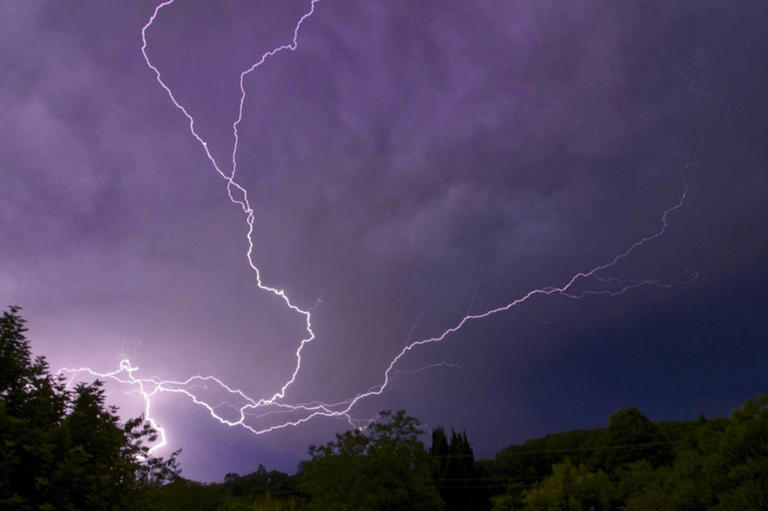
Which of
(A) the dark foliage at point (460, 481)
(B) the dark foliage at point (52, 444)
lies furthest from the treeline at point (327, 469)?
(A) the dark foliage at point (460, 481)

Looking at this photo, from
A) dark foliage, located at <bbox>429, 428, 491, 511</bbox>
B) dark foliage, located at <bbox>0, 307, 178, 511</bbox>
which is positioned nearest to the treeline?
dark foliage, located at <bbox>0, 307, 178, 511</bbox>

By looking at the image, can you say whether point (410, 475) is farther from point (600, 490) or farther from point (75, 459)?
point (75, 459)

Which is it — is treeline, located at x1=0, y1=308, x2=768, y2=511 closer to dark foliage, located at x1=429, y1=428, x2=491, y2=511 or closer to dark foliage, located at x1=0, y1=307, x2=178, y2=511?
dark foliage, located at x1=0, y1=307, x2=178, y2=511

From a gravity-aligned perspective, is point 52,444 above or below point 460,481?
below

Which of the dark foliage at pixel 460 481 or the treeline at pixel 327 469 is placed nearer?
the treeline at pixel 327 469

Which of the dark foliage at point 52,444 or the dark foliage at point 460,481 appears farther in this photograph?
the dark foliage at point 460,481

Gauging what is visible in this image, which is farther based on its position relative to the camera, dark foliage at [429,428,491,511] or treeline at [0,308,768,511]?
dark foliage at [429,428,491,511]

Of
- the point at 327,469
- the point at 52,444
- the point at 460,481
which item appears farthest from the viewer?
the point at 460,481

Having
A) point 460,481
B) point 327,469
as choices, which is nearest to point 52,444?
point 327,469

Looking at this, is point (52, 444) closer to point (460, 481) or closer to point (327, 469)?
point (327, 469)

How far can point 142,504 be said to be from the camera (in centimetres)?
576

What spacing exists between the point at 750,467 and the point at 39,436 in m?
7.90

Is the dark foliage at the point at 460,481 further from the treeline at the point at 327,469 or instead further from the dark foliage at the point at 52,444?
the dark foliage at the point at 52,444

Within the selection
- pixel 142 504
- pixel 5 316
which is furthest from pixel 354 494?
pixel 5 316
